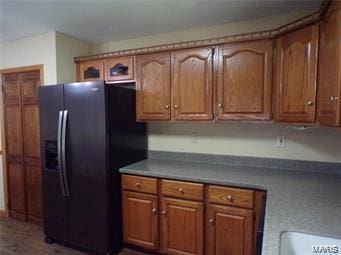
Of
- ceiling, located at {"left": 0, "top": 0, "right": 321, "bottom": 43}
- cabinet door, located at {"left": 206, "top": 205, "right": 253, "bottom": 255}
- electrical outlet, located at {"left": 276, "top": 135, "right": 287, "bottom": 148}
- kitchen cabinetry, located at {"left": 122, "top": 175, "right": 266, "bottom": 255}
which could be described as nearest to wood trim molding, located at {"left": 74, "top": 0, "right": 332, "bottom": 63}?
ceiling, located at {"left": 0, "top": 0, "right": 321, "bottom": 43}

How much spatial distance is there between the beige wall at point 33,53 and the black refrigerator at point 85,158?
0.38 m

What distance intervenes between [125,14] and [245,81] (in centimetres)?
129

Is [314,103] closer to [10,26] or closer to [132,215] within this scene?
[132,215]

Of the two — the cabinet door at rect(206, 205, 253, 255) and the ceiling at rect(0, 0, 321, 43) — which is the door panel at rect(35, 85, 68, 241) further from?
the cabinet door at rect(206, 205, 253, 255)

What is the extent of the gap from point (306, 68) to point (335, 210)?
3.35 feet

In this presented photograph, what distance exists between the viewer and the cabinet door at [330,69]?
1263 mm

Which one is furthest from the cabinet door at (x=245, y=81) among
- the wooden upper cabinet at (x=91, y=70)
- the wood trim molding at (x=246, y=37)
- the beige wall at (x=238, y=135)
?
the wooden upper cabinet at (x=91, y=70)

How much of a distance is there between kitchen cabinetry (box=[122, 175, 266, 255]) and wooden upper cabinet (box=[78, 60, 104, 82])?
4.16ft

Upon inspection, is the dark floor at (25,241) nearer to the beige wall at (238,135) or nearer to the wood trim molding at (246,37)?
the beige wall at (238,135)

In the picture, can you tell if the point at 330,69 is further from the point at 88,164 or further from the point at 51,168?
the point at 51,168

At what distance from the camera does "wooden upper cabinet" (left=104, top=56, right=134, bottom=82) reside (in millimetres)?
2588

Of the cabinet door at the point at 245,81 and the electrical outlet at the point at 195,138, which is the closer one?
the cabinet door at the point at 245,81

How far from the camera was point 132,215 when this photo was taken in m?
2.34

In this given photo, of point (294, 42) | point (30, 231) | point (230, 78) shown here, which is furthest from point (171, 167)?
point (30, 231)
